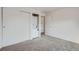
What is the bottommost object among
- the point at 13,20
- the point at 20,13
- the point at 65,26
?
the point at 65,26

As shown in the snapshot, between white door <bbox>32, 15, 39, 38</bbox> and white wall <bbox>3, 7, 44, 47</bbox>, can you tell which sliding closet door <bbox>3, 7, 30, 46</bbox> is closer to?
white wall <bbox>3, 7, 44, 47</bbox>

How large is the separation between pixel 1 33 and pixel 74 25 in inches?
156

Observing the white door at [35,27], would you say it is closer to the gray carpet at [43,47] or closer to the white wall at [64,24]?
the white wall at [64,24]

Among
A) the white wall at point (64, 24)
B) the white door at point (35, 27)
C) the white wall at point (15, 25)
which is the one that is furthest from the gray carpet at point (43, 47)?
the white door at point (35, 27)

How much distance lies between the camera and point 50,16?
6449 millimetres

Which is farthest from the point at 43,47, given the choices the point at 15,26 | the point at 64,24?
the point at 64,24

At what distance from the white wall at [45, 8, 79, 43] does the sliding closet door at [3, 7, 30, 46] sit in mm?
2269

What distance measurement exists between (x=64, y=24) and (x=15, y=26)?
319 cm

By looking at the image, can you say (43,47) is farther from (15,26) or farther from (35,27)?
(35,27)

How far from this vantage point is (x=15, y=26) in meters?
4.05

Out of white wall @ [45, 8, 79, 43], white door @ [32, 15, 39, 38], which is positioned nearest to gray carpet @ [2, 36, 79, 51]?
white wall @ [45, 8, 79, 43]

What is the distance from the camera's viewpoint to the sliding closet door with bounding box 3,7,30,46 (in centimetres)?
358
